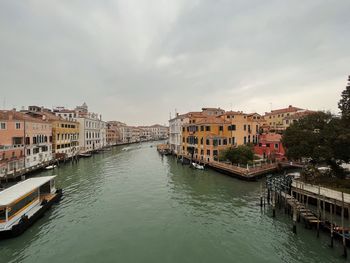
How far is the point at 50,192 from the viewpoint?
73.1ft

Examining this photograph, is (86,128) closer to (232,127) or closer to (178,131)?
(178,131)

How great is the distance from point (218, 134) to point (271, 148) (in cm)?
1062

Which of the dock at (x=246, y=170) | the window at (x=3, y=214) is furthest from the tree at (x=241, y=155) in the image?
the window at (x=3, y=214)

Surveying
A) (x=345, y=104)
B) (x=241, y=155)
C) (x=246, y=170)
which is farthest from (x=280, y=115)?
(x=345, y=104)

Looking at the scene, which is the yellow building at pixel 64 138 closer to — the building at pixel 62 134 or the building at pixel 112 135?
the building at pixel 62 134

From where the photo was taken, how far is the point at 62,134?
55.1m

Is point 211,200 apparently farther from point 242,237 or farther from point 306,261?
point 306,261

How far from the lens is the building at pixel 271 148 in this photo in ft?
135

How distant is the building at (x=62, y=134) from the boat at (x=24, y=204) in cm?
3110

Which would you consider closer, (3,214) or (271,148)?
(3,214)

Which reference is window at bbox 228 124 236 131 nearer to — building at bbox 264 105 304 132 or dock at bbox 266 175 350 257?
dock at bbox 266 175 350 257

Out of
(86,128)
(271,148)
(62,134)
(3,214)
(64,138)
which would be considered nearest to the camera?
(3,214)

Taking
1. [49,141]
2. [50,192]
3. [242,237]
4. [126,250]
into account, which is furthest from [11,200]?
[49,141]

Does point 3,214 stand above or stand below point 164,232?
above
